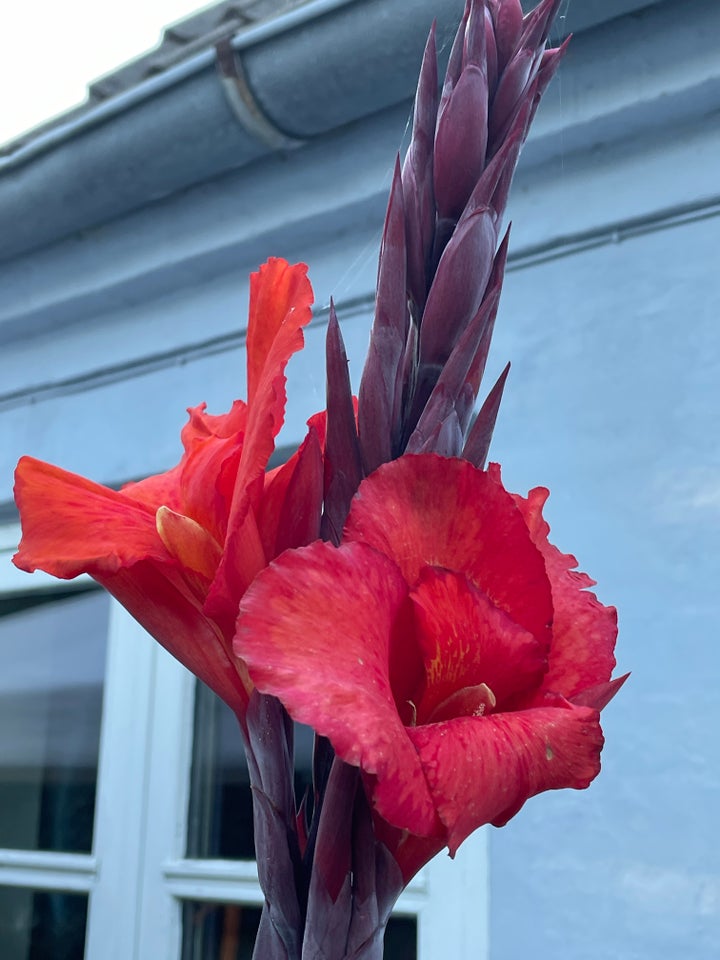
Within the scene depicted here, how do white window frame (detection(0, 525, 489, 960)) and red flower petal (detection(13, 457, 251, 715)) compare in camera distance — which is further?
white window frame (detection(0, 525, 489, 960))

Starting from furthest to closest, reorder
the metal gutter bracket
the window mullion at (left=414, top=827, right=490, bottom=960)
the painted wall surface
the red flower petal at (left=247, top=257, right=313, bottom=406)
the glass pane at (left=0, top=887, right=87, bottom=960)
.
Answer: the glass pane at (left=0, top=887, right=87, bottom=960) → the metal gutter bracket → the window mullion at (left=414, top=827, right=490, bottom=960) → the painted wall surface → the red flower petal at (left=247, top=257, right=313, bottom=406)

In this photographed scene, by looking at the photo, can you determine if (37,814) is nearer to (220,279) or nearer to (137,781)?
(137,781)

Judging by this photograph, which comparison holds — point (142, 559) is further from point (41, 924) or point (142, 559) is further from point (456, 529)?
point (41, 924)

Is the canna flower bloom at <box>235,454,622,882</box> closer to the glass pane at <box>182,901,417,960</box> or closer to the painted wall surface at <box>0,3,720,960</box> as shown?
the painted wall surface at <box>0,3,720,960</box>

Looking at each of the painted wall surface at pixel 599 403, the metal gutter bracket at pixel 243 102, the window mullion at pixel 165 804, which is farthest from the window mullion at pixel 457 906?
the metal gutter bracket at pixel 243 102

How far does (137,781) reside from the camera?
5.98 ft

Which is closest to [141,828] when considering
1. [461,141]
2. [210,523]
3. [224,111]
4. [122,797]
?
[122,797]

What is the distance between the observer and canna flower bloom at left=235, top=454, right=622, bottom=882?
257 millimetres

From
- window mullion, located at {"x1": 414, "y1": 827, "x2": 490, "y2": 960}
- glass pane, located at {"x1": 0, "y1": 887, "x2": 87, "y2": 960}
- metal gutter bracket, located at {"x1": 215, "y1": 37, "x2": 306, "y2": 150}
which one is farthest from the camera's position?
glass pane, located at {"x1": 0, "y1": 887, "x2": 87, "y2": 960}

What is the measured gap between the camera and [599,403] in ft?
4.56

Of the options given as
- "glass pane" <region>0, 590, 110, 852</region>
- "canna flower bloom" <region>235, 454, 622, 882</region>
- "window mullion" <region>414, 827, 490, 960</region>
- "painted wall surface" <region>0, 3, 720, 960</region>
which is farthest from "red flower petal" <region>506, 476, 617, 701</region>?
"glass pane" <region>0, 590, 110, 852</region>

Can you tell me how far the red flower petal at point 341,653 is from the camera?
9.9 inches

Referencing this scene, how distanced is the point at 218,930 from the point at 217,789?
0.80 ft

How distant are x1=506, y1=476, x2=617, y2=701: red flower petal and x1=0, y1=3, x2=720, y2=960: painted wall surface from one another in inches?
38.3
